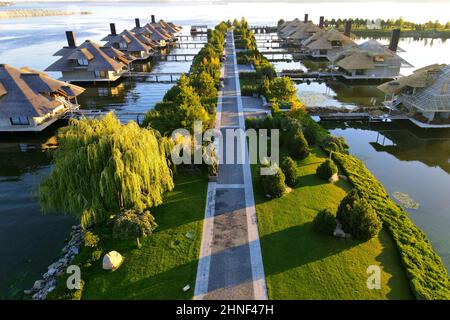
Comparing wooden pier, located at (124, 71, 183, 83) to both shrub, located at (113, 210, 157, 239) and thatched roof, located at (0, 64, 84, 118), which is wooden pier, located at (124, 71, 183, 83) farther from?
shrub, located at (113, 210, 157, 239)

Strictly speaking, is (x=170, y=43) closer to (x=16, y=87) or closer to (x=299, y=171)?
(x=16, y=87)

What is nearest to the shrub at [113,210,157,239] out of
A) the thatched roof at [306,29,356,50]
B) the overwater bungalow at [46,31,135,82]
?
the overwater bungalow at [46,31,135,82]

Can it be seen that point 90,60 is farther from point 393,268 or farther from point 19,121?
point 393,268

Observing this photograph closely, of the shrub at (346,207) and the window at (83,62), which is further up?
the window at (83,62)

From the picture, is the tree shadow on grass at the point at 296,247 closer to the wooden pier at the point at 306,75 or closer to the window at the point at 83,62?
the wooden pier at the point at 306,75

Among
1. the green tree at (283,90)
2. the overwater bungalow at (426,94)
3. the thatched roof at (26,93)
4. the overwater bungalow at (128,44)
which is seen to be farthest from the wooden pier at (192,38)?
the overwater bungalow at (426,94)
